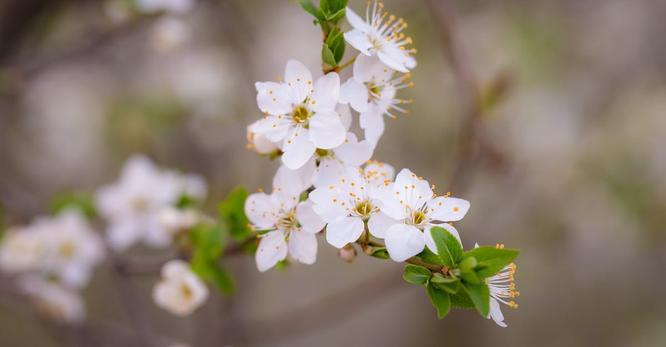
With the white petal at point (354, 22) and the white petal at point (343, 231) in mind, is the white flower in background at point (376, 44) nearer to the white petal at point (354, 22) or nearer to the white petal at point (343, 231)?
the white petal at point (354, 22)

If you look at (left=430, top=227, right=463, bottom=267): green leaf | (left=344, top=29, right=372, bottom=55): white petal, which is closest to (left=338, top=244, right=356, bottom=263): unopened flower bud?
(left=430, top=227, right=463, bottom=267): green leaf

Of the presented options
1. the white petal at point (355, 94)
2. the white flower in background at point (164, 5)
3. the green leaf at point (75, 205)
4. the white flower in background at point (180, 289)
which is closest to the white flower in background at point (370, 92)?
the white petal at point (355, 94)

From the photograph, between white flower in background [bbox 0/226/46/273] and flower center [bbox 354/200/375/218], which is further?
white flower in background [bbox 0/226/46/273]

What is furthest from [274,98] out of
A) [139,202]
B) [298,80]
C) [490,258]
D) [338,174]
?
[139,202]

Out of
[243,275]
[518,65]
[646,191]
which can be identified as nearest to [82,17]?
[243,275]

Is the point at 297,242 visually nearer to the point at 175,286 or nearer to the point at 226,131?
the point at 175,286

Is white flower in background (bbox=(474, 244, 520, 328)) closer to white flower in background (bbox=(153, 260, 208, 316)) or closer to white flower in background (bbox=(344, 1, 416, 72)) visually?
white flower in background (bbox=(344, 1, 416, 72))

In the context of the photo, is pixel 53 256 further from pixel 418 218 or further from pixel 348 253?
pixel 418 218
